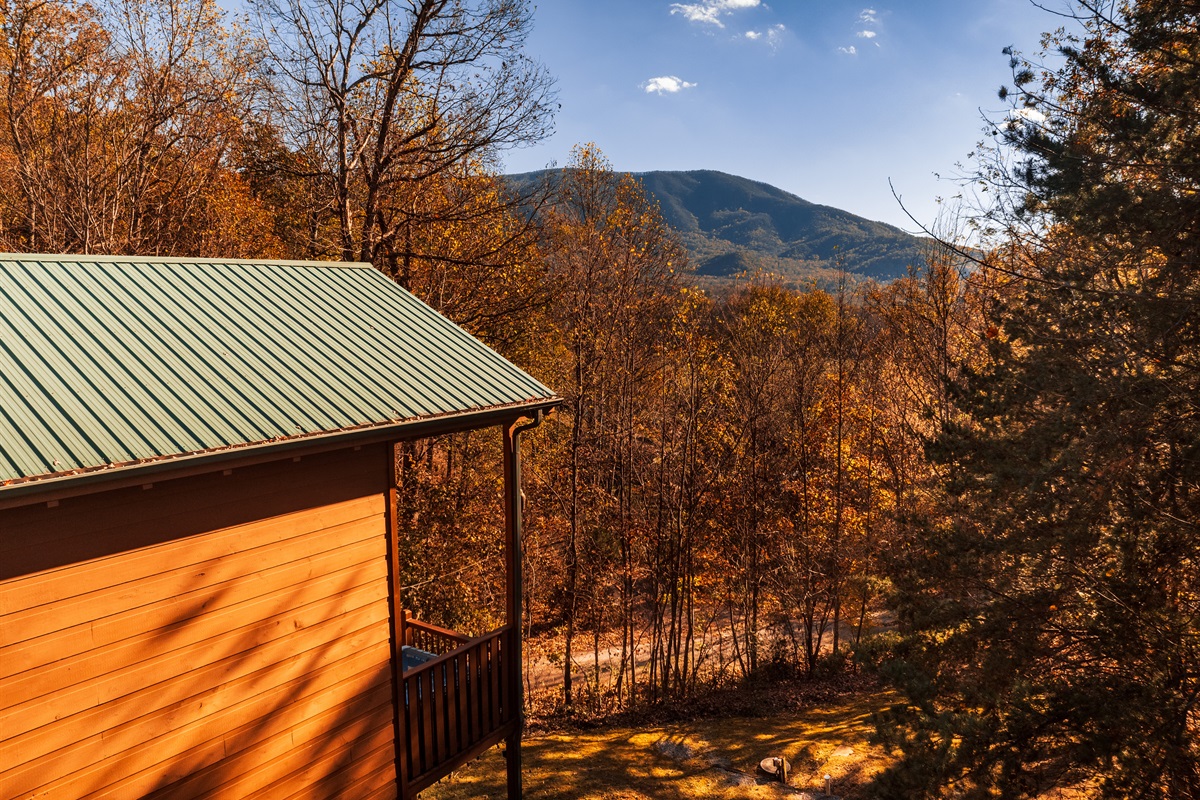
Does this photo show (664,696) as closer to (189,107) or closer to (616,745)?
(616,745)

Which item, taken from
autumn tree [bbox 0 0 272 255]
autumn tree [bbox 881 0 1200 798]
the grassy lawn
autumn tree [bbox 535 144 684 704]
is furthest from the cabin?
autumn tree [bbox 0 0 272 255]

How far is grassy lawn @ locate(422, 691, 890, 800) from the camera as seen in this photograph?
970 cm

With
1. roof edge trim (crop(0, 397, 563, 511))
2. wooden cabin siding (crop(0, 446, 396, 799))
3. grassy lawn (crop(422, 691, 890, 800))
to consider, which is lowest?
grassy lawn (crop(422, 691, 890, 800))

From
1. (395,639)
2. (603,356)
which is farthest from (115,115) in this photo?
(395,639)

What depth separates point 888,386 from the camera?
1814 centimetres

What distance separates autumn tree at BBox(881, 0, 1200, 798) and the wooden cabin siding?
5783 millimetres

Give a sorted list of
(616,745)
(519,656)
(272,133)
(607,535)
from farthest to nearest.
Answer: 1. (607,535)
2. (272,133)
3. (616,745)
4. (519,656)

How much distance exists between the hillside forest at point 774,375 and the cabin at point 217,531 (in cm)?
540

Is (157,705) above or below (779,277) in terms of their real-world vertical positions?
below

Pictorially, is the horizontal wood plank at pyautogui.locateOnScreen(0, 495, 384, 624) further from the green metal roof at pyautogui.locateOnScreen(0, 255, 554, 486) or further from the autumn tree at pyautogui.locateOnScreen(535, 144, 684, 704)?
the autumn tree at pyautogui.locateOnScreen(535, 144, 684, 704)

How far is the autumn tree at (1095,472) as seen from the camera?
5.90m

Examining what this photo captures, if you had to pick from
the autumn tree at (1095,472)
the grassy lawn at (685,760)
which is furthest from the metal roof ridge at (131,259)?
the grassy lawn at (685,760)

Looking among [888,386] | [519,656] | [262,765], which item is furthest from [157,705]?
[888,386]

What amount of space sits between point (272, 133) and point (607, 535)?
12285 mm
